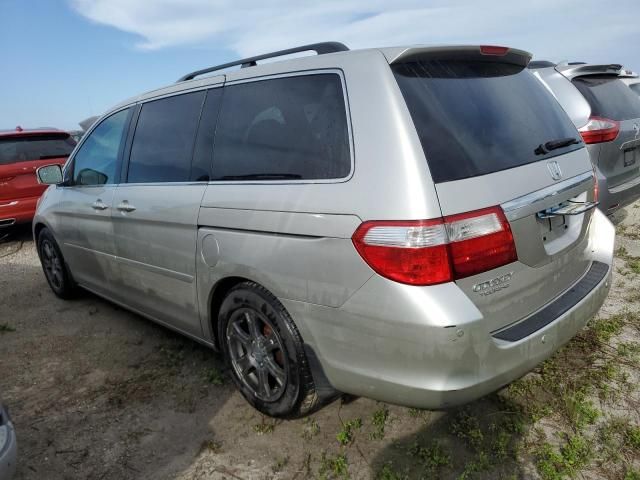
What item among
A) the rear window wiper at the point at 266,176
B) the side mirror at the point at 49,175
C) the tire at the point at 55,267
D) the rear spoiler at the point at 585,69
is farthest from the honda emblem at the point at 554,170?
the tire at the point at 55,267

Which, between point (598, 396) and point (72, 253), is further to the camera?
point (72, 253)

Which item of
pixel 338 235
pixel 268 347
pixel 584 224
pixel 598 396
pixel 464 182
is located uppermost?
pixel 464 182

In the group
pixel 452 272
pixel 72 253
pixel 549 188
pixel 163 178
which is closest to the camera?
pixel 452 272

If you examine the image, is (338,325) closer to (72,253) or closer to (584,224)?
(584,224)

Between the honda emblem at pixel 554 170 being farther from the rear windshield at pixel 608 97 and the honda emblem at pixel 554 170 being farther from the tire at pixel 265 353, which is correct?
the rear windshield at pixel 608 97

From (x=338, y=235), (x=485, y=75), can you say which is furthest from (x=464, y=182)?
(x=485, y=75)

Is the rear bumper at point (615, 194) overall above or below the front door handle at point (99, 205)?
below

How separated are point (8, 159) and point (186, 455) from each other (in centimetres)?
612

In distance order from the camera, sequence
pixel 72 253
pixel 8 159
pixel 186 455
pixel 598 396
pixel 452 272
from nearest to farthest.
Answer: pixel 452 272 → pixel 186 455 → pixel 598 396 → pixel 72 253 → pixel 8 159

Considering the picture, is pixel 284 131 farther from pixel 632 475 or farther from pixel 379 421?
pixel 632 475

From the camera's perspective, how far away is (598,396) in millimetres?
2676

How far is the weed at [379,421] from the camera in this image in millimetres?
2506

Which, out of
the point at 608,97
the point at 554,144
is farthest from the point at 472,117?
the point at 608,97

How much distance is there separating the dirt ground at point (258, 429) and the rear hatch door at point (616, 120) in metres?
1.44
